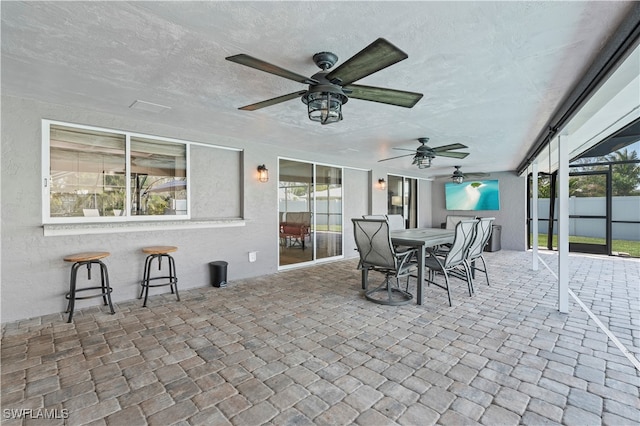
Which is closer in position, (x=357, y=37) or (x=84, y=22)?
(x=84, y=22)

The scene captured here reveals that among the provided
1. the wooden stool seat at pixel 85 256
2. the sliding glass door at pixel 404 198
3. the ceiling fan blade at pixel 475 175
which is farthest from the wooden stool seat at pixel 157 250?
the ceiling fan blade at pixel 475 175

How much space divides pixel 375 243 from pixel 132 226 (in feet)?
10.7

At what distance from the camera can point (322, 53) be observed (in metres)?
2.21

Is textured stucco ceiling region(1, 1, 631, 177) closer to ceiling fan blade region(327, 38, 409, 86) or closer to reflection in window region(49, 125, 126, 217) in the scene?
ceiling fan blade region(327, 38, 409, 86)

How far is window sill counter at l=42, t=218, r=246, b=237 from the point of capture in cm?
345

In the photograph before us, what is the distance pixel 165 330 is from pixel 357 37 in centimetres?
321

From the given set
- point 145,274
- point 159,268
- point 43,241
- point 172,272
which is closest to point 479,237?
point 172,272

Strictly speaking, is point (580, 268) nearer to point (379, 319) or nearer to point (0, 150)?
point (379, 319)

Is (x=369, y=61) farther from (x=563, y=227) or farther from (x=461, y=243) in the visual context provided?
(x=563, y=227)

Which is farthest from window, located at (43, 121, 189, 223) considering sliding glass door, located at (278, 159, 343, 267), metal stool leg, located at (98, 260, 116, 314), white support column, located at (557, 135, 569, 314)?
white support column, located at (557, 135, 569, 314)

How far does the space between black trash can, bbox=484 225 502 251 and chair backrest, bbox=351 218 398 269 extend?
5936 mm

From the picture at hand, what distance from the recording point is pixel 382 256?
154 inches

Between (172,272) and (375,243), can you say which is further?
(172,272)

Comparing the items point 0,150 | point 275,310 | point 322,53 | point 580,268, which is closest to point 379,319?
point 275,310
